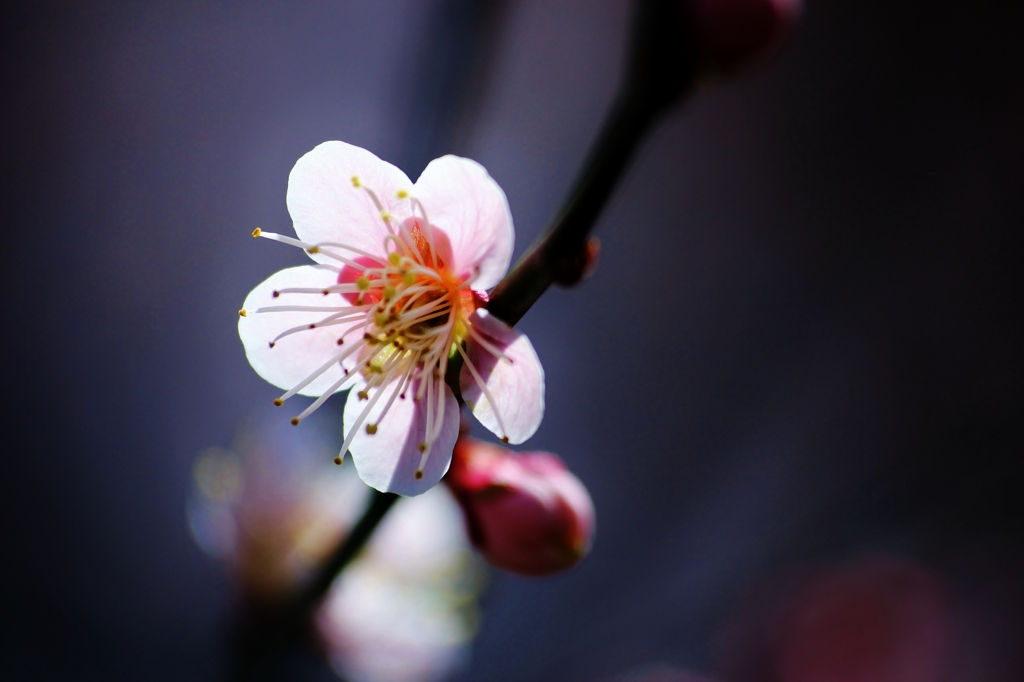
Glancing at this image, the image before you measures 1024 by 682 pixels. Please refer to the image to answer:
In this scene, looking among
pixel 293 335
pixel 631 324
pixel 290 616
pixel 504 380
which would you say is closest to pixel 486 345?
pixel 504 380

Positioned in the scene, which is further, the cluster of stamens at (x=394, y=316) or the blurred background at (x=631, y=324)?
the blurred background at (x=631, y=324)

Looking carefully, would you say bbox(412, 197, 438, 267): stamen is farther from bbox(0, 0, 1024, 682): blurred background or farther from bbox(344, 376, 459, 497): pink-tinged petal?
bbox(0, 0, 1024, 682): blurred background

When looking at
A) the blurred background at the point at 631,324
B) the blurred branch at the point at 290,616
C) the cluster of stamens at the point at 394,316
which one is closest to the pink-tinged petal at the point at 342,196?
the cluster of stamens at the point at 394,316

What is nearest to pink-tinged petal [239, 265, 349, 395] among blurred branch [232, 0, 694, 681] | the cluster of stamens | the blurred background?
the cluster of stamens

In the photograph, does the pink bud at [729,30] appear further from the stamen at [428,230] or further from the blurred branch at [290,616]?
the blurred branch at [290,616]

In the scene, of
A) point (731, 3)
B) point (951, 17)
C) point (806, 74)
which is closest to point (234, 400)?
point (731, 3)

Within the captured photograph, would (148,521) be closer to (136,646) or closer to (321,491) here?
(136,646)

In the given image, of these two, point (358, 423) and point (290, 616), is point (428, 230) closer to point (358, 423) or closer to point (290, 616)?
point (358, 423)
